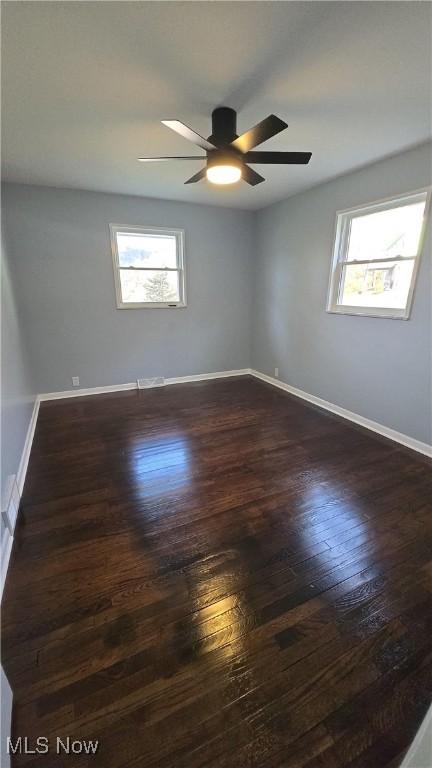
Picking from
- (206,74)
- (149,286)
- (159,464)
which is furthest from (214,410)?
(206,74)

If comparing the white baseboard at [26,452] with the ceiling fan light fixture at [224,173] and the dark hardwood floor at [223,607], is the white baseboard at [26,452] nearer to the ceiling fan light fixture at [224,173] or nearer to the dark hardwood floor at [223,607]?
the dark hardwood floor at [223,607]

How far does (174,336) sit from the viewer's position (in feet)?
15.3

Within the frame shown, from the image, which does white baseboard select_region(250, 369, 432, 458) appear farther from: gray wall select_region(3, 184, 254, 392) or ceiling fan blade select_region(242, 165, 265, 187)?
ceiling fan blade select_region(242, 165, 265, 187)

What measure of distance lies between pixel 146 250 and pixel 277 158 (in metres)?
2.71

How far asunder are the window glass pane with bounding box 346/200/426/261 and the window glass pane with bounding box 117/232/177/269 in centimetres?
243

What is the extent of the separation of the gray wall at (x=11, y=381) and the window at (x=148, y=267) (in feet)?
4.13

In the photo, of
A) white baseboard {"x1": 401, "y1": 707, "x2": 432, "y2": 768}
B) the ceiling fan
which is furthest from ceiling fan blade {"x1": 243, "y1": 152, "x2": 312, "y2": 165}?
white baseboard {"x1": 401, "y1": 707, "x2": 432, "y2": 768}

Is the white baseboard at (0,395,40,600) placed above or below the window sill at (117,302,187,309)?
below

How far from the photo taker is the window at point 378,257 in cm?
278

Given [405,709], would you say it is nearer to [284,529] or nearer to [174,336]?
[284,529]

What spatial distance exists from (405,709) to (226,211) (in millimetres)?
5163

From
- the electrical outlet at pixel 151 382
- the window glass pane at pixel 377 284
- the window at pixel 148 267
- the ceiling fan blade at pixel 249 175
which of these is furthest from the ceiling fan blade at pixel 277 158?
the electrical outlet at pixel 151 382

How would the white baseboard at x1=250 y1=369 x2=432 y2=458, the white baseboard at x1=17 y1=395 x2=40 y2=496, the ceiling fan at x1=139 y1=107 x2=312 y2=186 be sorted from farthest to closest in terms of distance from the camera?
1. the white baseboard at x1=250 y1=369 x2=432 y2=458
2. the white baseboard at x1=17 y1=395 x2=40 y2=496
3. the ceiling fan at x1=139 y1=107 x2=312 y2=186

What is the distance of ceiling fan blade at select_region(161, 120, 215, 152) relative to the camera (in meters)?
1.70
